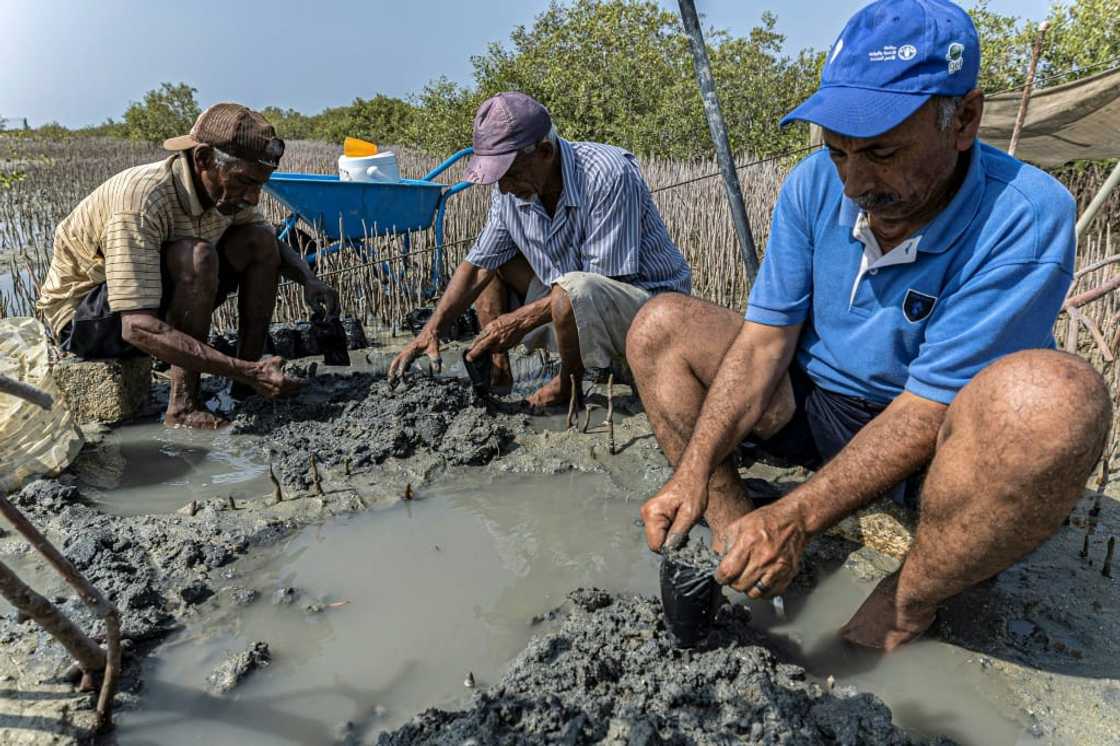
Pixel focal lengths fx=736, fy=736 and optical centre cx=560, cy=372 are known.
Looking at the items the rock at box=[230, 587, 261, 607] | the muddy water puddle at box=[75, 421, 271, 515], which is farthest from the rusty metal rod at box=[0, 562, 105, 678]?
the muddy water puddle at box=[75, 421, 271, 515]

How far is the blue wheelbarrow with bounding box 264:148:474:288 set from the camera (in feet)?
15.7

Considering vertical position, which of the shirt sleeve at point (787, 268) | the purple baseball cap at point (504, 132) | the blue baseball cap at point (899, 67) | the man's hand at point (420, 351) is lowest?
the man's hand at point (420, 351)

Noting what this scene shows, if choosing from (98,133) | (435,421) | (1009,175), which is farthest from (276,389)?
(98,133)

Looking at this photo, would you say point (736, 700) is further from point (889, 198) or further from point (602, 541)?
point (889, 198)

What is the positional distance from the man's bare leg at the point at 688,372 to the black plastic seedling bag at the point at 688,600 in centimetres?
39

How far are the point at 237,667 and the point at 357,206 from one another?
3632 mm

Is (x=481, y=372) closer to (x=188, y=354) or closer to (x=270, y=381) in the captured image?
(x=270, y=381)

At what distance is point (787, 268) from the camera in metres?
2.00

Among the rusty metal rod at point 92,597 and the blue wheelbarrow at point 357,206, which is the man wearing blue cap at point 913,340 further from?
the blue wheelbarrow at point 357,206

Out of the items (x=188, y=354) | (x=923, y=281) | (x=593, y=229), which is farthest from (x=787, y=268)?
(x=188, y=354)

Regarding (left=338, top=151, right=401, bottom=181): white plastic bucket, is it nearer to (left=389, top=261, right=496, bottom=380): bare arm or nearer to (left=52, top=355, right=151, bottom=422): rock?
(left=389, top=261, right=496, bottom=380): bare arm

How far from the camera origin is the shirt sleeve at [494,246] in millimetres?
3477

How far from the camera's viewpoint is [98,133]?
29562 millimetres

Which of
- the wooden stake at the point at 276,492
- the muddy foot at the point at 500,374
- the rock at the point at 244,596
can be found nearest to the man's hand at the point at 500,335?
the muddy foot at the point at 500,374
